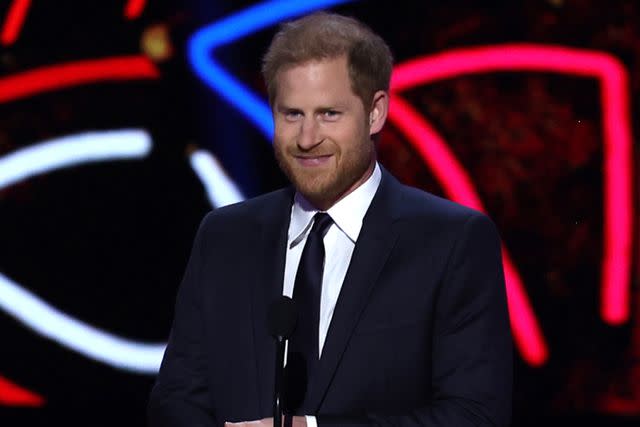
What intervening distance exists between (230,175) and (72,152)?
0.60m

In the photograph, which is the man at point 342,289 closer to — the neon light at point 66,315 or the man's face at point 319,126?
the man's face at point 319,126

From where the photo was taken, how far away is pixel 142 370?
362cm

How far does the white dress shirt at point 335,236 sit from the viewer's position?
185 cm

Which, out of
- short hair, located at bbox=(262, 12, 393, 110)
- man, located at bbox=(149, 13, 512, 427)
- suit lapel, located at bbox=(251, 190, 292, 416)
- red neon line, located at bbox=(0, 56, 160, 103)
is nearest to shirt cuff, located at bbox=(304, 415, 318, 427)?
man, located at bbox=(149, 13, 512, 427)

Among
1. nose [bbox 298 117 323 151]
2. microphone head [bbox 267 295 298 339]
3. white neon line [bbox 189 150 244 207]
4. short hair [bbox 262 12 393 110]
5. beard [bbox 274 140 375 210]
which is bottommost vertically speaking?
microphone head [bbox 267 295 298 339]

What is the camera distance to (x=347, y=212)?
1.89 m

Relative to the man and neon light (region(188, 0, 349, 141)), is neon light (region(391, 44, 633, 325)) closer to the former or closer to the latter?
neon light (region(188, 0, 349, 141))

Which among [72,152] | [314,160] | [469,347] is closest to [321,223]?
[314,160]

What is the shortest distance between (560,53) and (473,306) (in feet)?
6.23

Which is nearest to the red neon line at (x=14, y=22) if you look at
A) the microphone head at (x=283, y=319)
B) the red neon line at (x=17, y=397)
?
the red neon line at (x=17, y=397)

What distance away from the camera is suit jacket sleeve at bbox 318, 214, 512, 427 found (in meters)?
1.71

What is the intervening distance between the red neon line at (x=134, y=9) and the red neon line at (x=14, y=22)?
38cm

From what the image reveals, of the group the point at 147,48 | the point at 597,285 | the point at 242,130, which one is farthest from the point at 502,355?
the point at 147,48

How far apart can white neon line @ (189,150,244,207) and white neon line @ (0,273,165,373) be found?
57 cm
